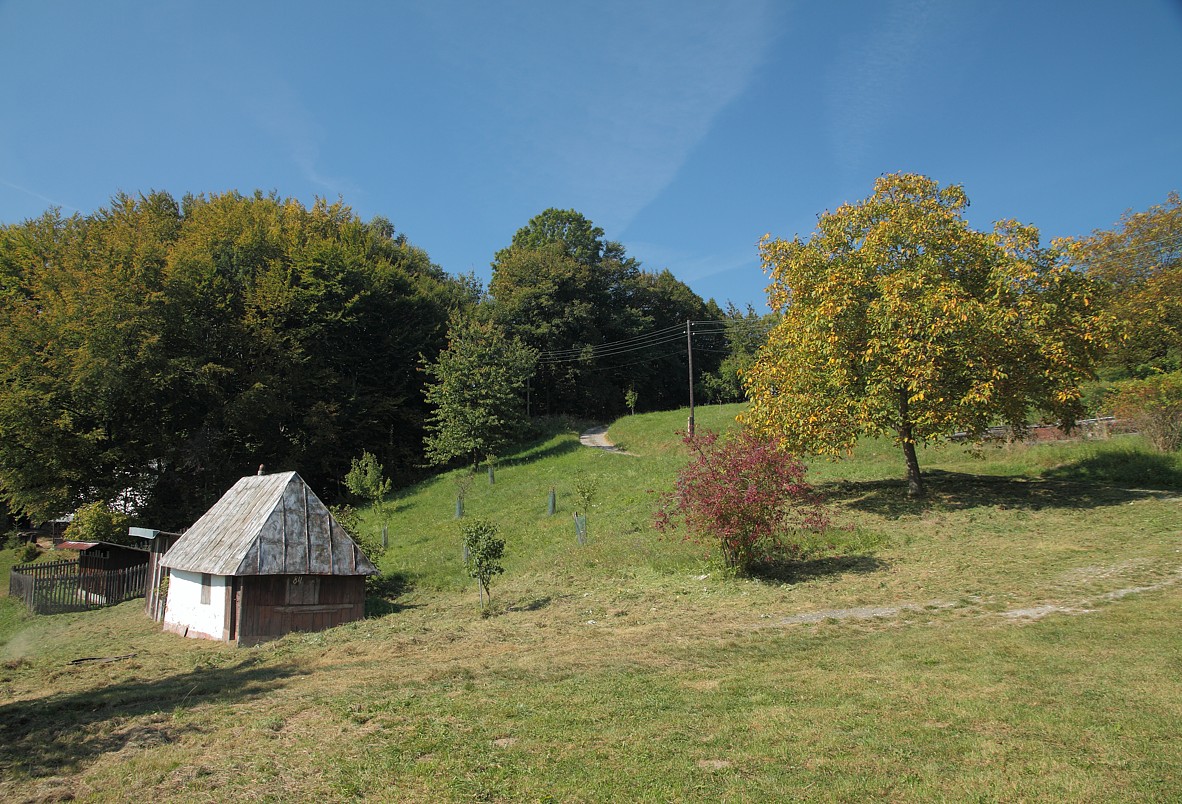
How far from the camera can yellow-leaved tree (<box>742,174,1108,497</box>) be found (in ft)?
64.0

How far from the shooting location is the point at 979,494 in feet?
74.5

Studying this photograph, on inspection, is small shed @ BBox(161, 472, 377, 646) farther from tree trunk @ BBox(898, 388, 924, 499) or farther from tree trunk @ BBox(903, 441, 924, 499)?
tree trunk @ BBox(903, 441, 924, 499)

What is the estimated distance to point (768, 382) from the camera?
23.0 metres

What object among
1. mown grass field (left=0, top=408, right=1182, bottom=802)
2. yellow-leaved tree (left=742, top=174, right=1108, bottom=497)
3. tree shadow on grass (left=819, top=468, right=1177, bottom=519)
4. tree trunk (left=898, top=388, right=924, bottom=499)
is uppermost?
yellow-leaved tree (left=742, top=174, right=1108, bottom=497)

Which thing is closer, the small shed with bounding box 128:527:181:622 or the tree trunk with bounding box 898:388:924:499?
the tree trunk with bounding box 898:388:924:499

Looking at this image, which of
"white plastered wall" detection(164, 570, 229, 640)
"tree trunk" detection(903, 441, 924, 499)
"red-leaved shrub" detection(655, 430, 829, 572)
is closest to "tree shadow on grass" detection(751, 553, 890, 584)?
"red-leaved shrub" detection(655, 430, 829, 572)

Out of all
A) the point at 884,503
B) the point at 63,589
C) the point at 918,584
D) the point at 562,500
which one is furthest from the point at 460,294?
the point at 918,584

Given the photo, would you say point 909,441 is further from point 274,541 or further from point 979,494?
point 274,541

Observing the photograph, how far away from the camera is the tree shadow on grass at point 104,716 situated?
322 inches

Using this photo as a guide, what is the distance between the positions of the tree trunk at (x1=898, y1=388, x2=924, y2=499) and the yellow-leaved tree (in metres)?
0.04

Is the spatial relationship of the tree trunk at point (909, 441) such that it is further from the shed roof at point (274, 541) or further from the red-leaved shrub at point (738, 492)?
the shed roof at point (274, 541)

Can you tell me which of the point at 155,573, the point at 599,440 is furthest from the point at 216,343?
the point at 599,440

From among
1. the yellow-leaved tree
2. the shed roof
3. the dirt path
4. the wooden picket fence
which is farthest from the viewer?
the dirt path

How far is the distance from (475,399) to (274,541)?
23.2 m
